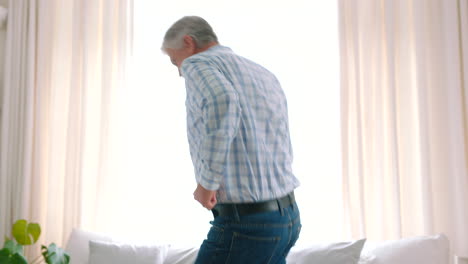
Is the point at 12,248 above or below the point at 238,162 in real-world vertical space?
below

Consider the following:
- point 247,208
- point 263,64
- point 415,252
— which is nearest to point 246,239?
point 247,208

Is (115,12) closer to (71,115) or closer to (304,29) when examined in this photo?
(71,115)

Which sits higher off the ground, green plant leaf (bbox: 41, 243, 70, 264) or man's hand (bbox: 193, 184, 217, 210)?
man's hand (bbox: 193, 184, 217, 210)

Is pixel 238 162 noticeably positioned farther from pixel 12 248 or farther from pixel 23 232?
pixel 23 232

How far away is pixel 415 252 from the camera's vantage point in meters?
2.60

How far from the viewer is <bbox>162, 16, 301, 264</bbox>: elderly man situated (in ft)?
3.75

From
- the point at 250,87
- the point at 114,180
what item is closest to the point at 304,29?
the point at 114,180

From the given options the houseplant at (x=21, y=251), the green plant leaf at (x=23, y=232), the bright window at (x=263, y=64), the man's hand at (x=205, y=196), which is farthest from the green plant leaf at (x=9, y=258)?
the man's hand at (x=205, y=196)

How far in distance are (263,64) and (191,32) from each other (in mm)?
1921

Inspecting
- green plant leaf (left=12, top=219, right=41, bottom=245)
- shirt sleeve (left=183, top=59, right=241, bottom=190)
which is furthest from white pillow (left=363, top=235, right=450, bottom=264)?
green plant leaf (left=12, top=219, right=41, bottom=245)

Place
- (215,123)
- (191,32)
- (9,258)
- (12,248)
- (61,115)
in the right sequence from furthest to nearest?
(61,115) < (12,248) < (9,258) < (191,32) < (215,123)

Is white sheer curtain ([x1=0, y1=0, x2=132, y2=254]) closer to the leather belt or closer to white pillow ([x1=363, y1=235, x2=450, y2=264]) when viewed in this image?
white pillow ([x1=363, y1=235, x2=450, y2=264])

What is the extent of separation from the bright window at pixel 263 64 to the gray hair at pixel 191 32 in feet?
6.17

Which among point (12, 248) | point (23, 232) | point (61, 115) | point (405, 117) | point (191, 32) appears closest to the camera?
point (191, 32)
